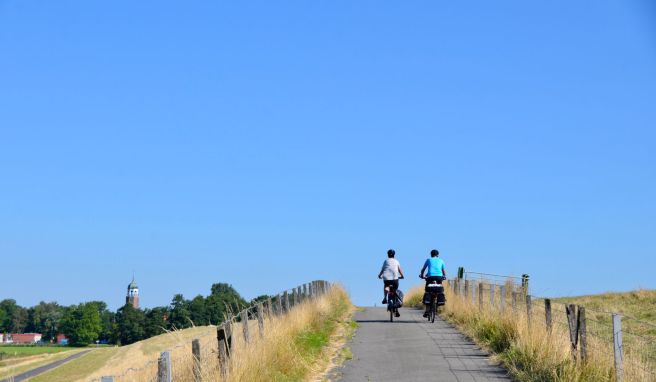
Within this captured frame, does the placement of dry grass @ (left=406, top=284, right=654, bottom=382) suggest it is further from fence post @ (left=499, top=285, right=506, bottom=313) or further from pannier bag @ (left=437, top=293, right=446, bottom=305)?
pannier bag @ (left=437, top=293, right=446, bottom=305)

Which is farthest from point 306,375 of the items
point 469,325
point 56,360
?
point 56,360

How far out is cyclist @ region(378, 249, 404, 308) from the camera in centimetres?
2461

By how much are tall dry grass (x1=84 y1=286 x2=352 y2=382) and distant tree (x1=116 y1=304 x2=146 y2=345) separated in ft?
472

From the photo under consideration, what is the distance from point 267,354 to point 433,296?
11.2 m

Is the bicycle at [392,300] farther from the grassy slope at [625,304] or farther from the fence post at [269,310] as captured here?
the grassy slope at [625,304]

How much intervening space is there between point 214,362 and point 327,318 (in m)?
12.1

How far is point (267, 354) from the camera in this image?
14.0 m

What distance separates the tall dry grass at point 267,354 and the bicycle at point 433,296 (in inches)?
143

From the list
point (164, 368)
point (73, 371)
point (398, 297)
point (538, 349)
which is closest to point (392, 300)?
point (398, 297)

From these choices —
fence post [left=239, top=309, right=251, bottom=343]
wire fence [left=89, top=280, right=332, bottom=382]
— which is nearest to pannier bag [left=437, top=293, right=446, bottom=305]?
wire fence [left=89, top=280, right=332, bottom=382]

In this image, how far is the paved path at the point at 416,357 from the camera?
14.4 m

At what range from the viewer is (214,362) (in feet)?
42.4

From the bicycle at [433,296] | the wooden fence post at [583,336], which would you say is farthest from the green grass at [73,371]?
the wooden fence post at [583,336]

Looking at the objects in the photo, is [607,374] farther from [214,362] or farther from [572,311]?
[214,362]
